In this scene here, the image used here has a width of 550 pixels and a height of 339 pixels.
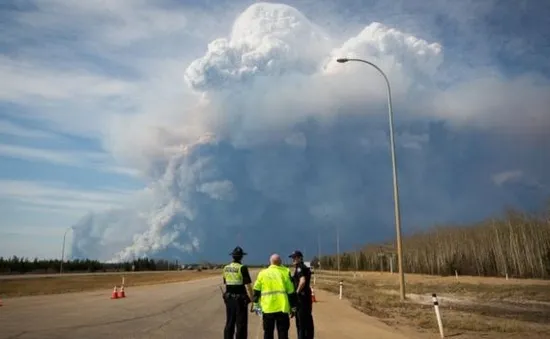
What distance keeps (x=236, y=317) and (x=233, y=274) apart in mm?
835

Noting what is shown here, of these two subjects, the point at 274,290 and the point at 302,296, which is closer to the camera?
the point at 274,290

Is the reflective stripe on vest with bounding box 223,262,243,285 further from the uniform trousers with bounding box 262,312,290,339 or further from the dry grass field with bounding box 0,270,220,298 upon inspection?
the dry grass field with bounding box 0,270,220,298

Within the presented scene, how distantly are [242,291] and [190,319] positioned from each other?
24.9 ft

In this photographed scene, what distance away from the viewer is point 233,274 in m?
9.96

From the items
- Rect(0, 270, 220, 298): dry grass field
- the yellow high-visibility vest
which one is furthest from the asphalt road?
Rect(0, 270, 220, 298): dry grass field

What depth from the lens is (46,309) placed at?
1962 cm

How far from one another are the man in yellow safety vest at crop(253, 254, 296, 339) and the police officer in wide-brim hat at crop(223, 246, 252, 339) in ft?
3.47

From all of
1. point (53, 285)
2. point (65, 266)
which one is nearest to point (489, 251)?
point (53, 285)

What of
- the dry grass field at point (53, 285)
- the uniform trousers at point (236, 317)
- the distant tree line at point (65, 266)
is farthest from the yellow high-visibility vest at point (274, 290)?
the distant tree line at point (65, 266)

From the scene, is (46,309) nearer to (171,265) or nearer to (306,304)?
(306,304)

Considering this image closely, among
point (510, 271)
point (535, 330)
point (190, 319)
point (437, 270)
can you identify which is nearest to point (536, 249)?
point (510, 271)

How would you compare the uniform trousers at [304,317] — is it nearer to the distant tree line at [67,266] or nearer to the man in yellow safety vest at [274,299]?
the man in yellow safety vest at [274,299]

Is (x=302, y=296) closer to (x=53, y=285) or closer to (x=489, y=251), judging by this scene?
(x=53, y=285)

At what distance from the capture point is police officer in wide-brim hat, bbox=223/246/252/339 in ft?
32.2
